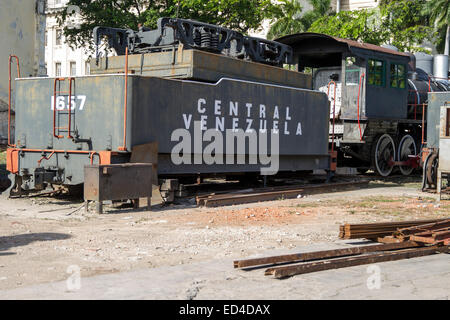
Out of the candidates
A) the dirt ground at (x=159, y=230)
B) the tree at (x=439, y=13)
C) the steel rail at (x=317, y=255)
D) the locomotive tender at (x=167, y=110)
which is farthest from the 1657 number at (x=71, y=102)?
the tree at (x=439, y=13)

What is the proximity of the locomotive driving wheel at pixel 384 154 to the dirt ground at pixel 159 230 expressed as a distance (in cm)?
428

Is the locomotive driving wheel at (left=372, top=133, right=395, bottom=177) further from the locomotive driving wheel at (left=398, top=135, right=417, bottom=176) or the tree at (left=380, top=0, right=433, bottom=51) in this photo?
the tree at (left=380, top=0, right=433, bottom=51)

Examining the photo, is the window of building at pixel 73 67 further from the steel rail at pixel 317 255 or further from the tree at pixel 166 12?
the steel rail at pixel 317 255

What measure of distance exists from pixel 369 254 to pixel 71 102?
6.52 m

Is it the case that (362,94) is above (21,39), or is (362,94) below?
below

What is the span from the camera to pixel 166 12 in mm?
26828

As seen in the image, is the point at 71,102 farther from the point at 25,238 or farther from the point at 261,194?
the point at 25,238

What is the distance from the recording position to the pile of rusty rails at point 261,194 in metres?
11.7

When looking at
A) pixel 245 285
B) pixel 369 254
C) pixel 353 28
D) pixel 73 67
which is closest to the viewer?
pixel 245 285

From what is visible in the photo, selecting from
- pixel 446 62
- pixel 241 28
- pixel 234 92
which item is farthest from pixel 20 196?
pixel 241 28

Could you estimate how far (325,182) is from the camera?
15938 millimetres

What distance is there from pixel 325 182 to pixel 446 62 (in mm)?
8626

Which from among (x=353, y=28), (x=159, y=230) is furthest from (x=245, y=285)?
(x=353, y=28)

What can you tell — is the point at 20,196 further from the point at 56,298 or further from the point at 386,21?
the point at 386,21
